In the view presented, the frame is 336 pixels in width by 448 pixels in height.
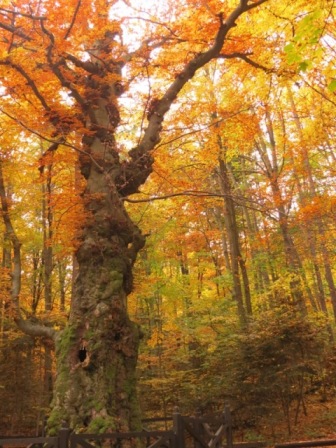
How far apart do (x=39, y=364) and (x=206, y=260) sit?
29.7 feet

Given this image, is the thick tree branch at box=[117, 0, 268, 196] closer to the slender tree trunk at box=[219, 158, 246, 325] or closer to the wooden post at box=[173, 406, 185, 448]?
the wooden post at box=[173, 406, 185, 448]

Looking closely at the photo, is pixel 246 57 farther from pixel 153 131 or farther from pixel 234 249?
pixel 234 249

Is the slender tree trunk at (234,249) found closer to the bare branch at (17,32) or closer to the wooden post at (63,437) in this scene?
Answer: the bare branch at (17,32)

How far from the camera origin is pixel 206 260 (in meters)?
18.5

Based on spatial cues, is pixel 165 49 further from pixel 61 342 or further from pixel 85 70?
pixel 61 342

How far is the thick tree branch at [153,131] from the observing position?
22.7 feet

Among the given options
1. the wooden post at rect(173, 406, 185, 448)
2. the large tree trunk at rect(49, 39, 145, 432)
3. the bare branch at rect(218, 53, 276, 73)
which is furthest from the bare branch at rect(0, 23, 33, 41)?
the wooden post at rect(173, 406, 185, 448)

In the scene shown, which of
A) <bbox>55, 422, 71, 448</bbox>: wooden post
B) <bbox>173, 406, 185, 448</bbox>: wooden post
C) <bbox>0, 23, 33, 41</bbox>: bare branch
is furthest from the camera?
<bbox>0, 23, 33, 41</bbox>: bare branch

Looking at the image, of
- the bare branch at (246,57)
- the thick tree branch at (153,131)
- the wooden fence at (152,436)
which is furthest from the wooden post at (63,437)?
the bare branch at (246,57)

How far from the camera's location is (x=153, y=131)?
759 centimetres

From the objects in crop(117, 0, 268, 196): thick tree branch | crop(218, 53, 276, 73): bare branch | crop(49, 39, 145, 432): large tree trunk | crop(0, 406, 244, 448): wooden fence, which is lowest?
crop(0, 406, 244, 448): wooden fence

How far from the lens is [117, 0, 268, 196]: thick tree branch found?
22.7 ft

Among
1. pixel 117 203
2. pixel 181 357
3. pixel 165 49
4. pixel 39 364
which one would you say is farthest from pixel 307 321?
pixel 39 364

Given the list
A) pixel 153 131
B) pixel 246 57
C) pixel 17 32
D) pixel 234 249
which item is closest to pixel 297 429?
pixel 234 249
